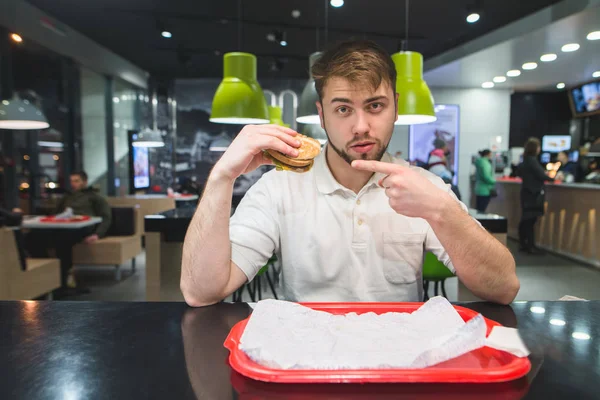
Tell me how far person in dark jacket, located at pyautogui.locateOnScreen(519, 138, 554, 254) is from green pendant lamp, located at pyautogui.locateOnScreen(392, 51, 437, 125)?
4.32 meters

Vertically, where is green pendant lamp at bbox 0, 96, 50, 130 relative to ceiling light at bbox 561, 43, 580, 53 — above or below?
below

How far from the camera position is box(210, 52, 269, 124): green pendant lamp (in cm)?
340

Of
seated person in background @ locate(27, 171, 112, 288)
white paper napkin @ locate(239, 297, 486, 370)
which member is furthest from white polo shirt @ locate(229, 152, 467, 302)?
seated person in background @ locate(27, 171, 112, 288)

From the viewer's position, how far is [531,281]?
5.42 meters

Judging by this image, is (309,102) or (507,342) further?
(309,102)

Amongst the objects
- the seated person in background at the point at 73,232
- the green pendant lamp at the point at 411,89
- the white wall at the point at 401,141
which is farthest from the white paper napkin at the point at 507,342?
the white wall at the point at 401,141

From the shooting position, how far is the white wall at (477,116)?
32.4 ft

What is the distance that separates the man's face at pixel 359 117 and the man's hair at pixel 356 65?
2 cm

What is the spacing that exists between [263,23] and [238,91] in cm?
374

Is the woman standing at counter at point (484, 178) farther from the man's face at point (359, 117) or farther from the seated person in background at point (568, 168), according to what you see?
the man's face at point (359, 117)

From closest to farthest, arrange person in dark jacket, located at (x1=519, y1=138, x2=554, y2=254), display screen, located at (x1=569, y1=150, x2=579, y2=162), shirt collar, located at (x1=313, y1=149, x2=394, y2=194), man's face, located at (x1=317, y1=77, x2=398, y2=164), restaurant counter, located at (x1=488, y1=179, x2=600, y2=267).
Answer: man's face, located at (x1=317, y1=77, x2=398, y2=164) → shirt collar, located at (x1=313, y1=149, x2=394, y2=194) → restaurant counter, located at (x1=488, y1=179, x2=600, y2=267) → person in dark jacket, located at (x1=519, y1=138, x2=554, y2=254) → display screen, located at (x1=569, y1=150, x2=579, y2=162)

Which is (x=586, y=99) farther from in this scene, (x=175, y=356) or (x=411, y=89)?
(x=175, y=356)

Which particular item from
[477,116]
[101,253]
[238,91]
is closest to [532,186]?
[477,116]

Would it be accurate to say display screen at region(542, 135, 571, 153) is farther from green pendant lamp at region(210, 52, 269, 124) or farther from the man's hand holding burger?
the man's hand holding burger
